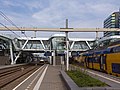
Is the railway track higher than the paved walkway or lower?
lower

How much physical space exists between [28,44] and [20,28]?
207 ft

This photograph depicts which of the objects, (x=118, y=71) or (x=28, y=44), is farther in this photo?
(x=28, y=44)

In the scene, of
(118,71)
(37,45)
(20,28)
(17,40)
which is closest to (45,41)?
(37,45)

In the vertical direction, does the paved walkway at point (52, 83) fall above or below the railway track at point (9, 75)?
above

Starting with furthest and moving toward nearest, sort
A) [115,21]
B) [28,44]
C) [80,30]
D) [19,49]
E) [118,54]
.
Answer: [28,44] → [19,49] → [80,30] → [115,21] → [118,54]

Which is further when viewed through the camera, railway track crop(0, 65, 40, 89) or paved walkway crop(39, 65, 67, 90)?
railway track crop(0, 65, 40, 89)

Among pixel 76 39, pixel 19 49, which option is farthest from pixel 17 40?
pixel 76 39

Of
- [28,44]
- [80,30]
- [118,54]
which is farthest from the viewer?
[28,44]

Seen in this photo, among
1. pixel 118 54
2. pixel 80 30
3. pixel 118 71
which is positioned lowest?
pixel 118 71

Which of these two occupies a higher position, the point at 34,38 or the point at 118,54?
the point at 34,38

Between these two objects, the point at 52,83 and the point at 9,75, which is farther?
the point at 9,75

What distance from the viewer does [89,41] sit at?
12850 cm

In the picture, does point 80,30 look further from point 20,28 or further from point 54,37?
point 54,37

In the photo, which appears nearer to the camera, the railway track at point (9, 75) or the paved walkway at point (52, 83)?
the paved walkway at point (52, 83)
